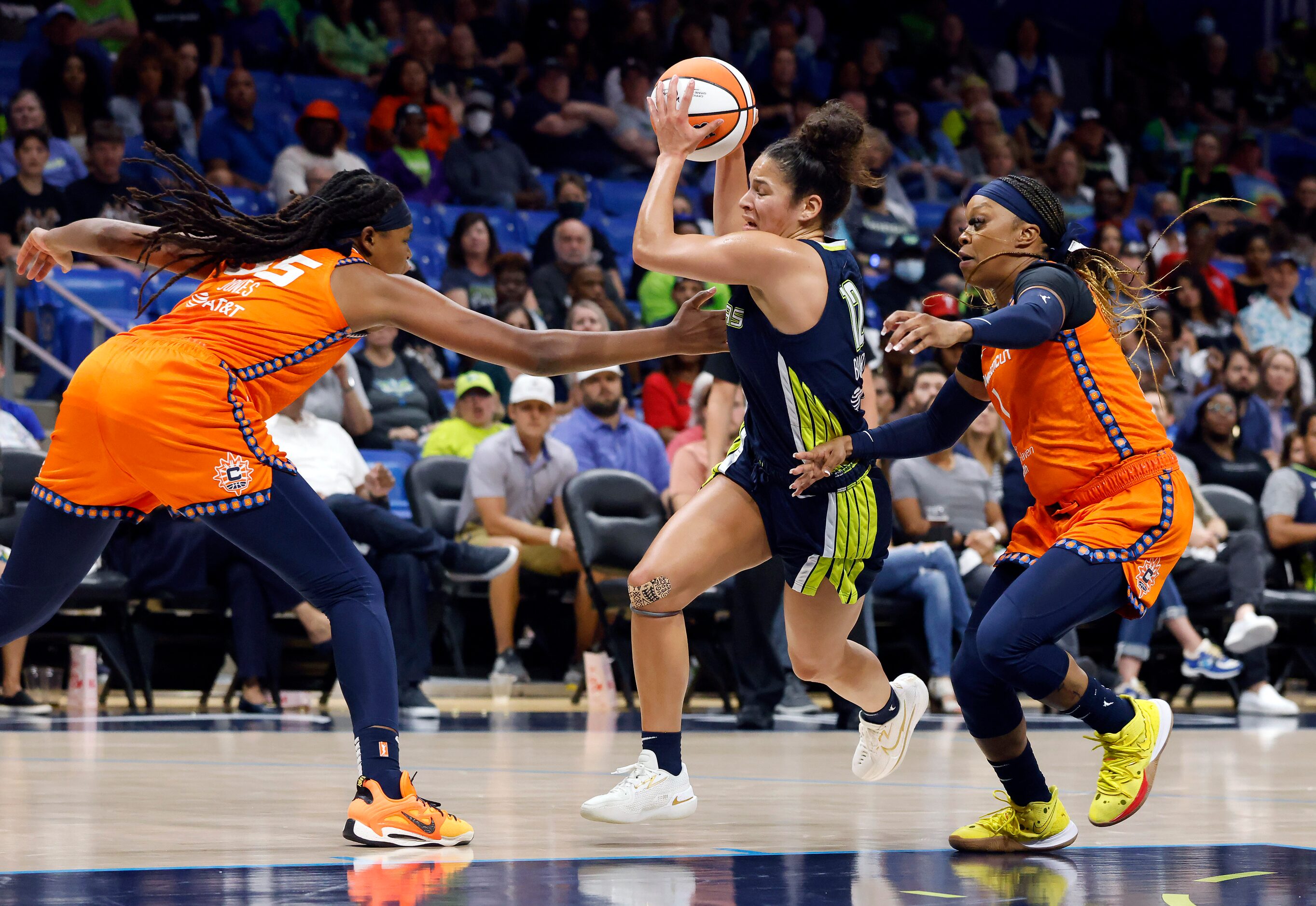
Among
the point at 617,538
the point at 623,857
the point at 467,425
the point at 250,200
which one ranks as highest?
the point at 250,200

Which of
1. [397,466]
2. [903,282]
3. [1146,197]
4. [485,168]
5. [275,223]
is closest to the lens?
[275,223]

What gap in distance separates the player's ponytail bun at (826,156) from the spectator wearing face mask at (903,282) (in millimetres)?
8463

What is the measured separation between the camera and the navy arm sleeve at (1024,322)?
144 inches

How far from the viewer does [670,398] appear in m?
10.8

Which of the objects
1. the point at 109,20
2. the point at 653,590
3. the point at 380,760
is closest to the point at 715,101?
the point at 653,590

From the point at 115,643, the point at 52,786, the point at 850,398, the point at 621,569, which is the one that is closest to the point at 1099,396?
the point at 850,398

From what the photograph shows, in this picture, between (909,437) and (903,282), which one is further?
(903,282)

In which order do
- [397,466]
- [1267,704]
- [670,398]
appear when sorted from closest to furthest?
1. [1267,704]
2. [397,466]
3. [670,398]

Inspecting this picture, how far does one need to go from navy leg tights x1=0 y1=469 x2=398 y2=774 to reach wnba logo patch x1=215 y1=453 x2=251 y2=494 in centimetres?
6

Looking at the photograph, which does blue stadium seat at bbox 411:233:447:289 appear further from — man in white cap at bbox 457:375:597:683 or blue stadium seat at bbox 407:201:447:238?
man in white cap at bbox 457:375:597:683

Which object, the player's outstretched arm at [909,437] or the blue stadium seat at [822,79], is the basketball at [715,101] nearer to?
the player's outstretched arm at [909,437]

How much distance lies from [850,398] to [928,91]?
13.7m

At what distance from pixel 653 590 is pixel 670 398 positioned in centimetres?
668

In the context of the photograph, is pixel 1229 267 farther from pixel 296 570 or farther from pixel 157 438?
pixel 157 438
